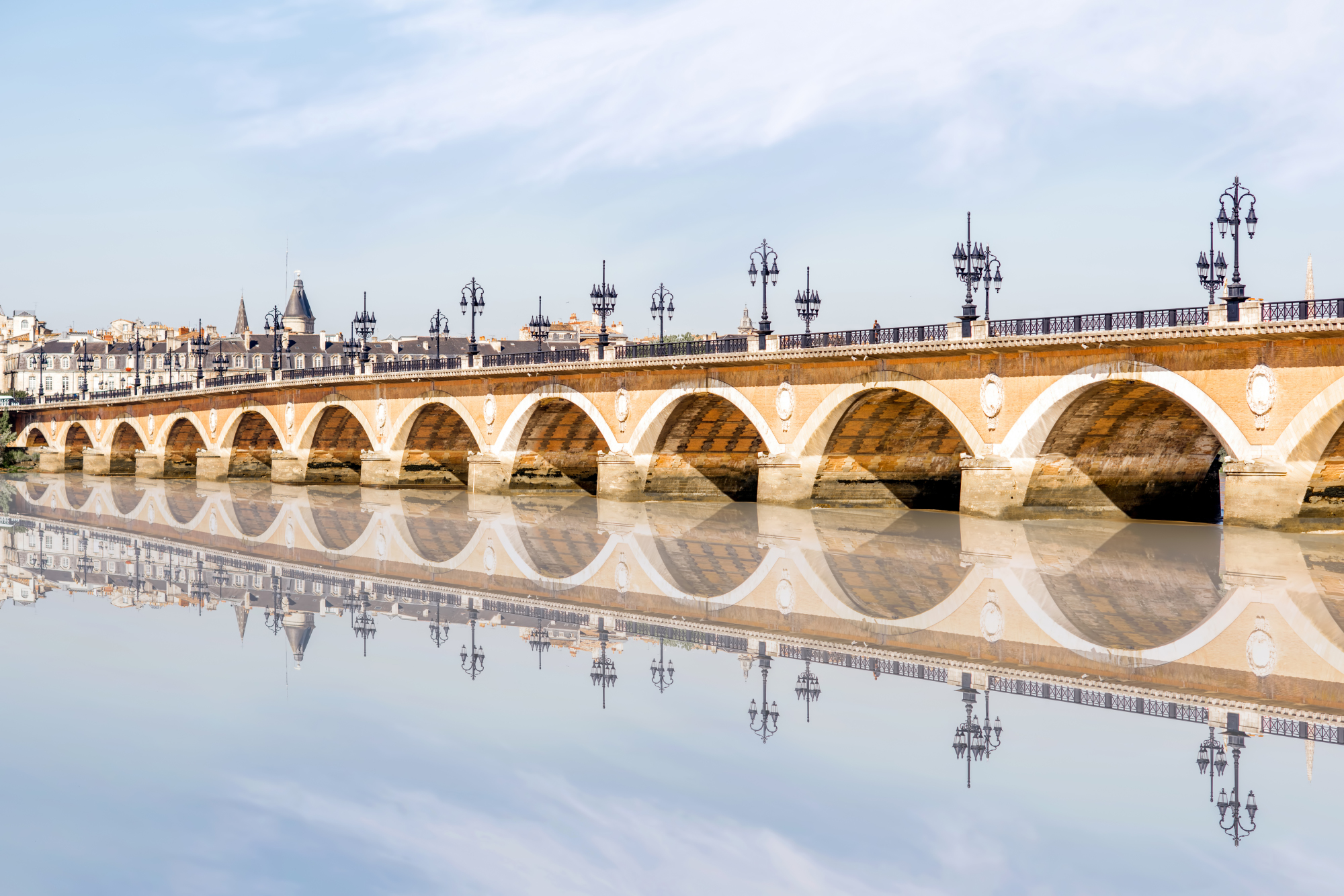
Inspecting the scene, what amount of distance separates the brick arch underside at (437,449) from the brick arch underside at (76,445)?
32571 mm

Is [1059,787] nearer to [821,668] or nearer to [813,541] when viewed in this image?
[821,668]

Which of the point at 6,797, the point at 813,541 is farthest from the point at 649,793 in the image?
the point at 813,541

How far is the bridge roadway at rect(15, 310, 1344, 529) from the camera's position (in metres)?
25.7

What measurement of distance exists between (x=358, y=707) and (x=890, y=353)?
22.0m

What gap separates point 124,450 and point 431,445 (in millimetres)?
29878

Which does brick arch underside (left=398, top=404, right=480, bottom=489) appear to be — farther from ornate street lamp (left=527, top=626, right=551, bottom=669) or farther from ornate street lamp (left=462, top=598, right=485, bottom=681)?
ornate street lamp (left=527, top=626, right=551, bottom=669)

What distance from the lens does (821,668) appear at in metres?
14.8

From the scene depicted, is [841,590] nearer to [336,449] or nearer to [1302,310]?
[1302,310]

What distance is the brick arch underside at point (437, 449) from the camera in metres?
50.9

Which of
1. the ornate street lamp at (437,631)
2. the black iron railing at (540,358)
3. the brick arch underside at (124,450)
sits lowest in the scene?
the ornate street lamp at (437,631)

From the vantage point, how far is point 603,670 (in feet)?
48.8

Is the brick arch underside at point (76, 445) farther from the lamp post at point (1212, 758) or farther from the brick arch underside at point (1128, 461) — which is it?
the lamp post at point (1212, 758)

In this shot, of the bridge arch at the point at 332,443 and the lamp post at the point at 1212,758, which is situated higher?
the bridge arch at the point at 332,443

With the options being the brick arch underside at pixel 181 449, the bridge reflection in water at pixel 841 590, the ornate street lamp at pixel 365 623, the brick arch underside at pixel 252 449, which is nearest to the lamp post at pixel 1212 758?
the bridge reflection in water at pixel 841 590
